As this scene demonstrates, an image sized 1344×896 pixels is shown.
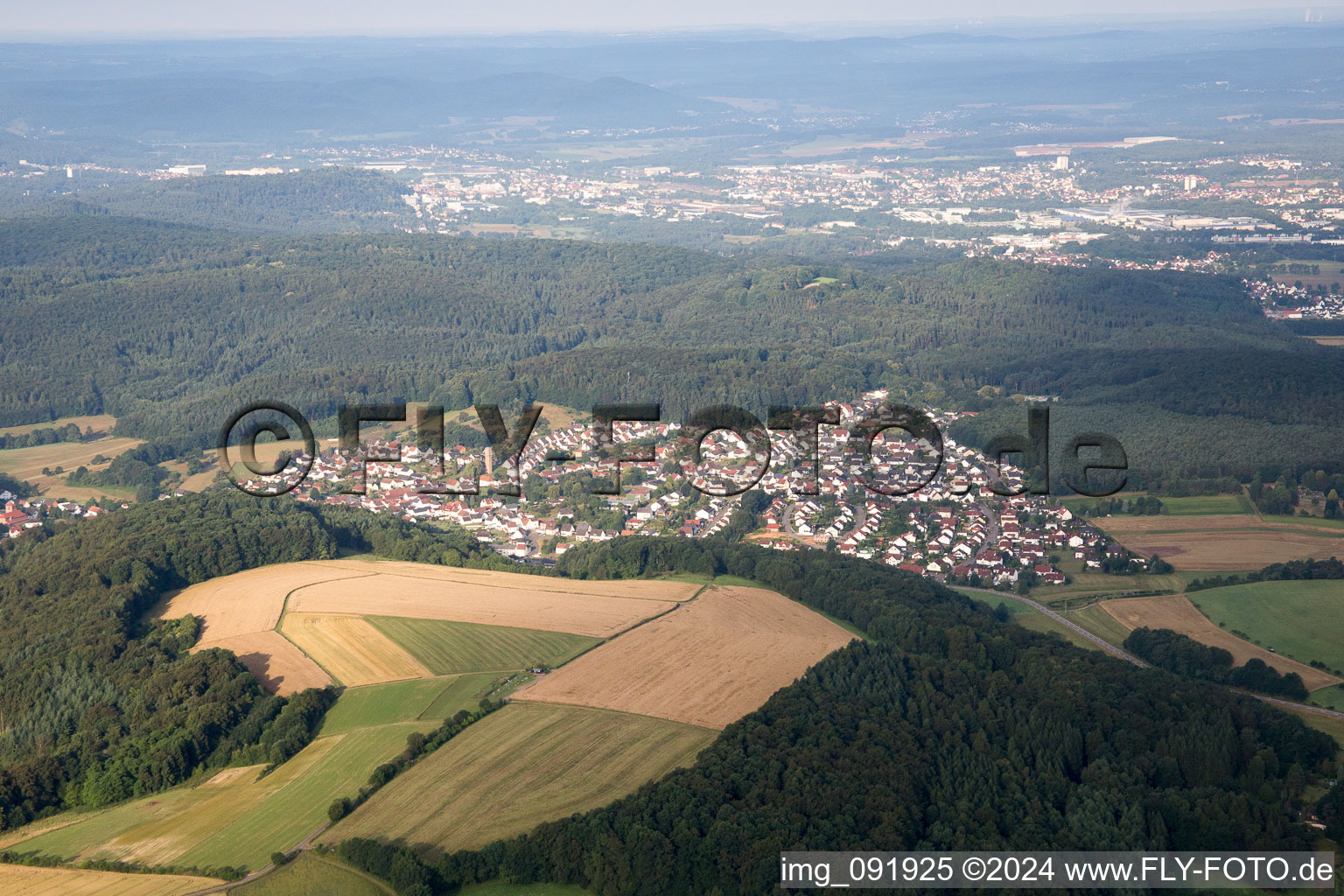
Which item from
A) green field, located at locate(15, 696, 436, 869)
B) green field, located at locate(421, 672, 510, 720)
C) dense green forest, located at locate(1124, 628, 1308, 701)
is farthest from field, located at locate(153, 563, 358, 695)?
dense green forest, located at locate(1124, 628, 1308, 701)

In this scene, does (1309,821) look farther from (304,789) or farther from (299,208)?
(299,208)

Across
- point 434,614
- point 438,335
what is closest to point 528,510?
point 434,614

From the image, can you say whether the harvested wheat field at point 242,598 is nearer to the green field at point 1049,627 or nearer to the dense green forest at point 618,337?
the green field at point 1049,627

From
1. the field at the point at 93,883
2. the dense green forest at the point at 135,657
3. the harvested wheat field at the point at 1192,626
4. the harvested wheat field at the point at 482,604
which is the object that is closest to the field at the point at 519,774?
→ the field at the point at 93,883

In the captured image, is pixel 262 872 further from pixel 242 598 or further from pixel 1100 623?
pixel 1100 623

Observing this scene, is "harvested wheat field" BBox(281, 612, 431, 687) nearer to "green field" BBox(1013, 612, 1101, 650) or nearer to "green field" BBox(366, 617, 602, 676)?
"green field" BBox(366, 617, 602, 676)

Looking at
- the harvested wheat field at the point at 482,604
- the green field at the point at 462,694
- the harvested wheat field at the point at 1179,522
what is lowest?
the harvested wheat field at the point at 1179,522
